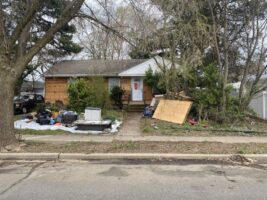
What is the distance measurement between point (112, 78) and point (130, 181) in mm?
19750

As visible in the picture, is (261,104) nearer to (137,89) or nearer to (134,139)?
(137,89)

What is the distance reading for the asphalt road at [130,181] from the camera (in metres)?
6.06

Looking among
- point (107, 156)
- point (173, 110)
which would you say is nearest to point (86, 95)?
point (173, 110)

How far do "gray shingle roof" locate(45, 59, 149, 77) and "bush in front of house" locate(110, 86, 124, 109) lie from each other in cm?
178

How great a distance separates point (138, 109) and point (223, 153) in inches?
590

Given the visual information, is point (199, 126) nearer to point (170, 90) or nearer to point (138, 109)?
point (170, 90)

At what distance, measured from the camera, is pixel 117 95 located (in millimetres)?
24438

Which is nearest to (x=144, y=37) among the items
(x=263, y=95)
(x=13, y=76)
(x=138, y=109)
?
(x=13, y=76)

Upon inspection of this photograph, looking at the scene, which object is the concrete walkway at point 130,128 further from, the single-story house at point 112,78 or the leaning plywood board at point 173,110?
the single-story house at point 112,78

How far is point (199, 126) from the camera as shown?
15.6 metres

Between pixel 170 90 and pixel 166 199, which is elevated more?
pixel 170 90

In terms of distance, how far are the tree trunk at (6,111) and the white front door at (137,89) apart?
15793 mm

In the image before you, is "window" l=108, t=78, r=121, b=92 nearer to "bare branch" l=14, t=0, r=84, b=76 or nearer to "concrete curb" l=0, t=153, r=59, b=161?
"bare branch" l=14, t=0, r=84, b=76

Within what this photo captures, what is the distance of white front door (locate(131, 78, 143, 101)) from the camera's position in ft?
85.6
